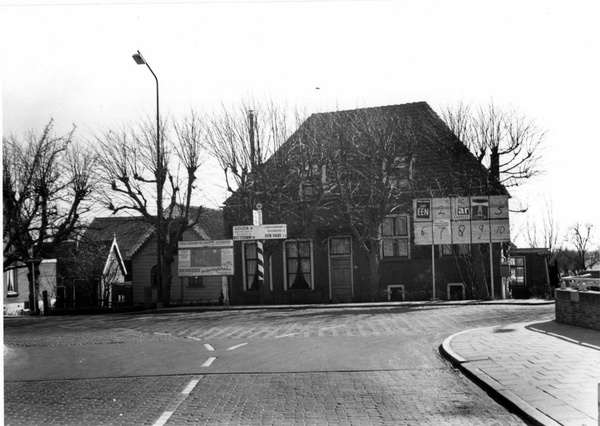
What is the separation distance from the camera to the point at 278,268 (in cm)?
3058

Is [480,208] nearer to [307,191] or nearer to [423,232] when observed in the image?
[423,232]

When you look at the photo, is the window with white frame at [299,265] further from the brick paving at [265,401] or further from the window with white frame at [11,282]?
the brick paving at [265,401]

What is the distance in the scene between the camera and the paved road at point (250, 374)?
22.4 feet

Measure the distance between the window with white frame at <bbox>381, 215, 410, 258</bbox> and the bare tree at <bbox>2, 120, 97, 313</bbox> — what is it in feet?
51.7

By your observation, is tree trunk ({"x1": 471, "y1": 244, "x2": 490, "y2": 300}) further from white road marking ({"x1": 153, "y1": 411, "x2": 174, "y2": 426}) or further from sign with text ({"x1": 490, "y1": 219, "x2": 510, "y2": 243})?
white road marking ({"x1": 153, "y1": 411, "x2": 174, "y2": 426})

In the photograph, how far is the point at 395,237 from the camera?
28.6 meters

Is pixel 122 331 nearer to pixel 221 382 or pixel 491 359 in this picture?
pixel 221 382

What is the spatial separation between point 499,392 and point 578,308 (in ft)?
21.8

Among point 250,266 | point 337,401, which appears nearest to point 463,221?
point 250,266

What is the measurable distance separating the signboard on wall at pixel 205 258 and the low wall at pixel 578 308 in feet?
48.1

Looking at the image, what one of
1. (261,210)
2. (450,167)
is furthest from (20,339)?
(450,167)

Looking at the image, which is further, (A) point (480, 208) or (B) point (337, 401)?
(A) point (480, 208)

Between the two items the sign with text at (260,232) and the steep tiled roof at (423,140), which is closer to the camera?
the steep tiled roof at (423,140)

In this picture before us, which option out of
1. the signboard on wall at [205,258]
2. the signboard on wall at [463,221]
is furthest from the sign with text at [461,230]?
the signboard on wall at [205,258]
